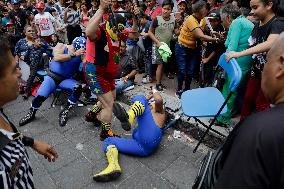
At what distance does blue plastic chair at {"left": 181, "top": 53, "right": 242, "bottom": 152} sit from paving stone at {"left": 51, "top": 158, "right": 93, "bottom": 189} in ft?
4.53

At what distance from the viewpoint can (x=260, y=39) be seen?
117 inches

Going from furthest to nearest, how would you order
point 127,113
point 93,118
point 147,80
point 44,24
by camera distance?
point 44,24 → point 147,80 → point 93,118 → point 127,113

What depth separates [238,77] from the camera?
2.79 m

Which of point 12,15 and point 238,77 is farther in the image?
point 12,15

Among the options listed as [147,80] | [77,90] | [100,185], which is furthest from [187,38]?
[100,185]

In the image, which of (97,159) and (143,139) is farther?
(97,159)

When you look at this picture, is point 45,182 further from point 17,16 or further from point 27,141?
point 17,16

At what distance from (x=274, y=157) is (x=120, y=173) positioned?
2.32 meters

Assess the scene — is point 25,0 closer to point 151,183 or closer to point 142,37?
point 142,37

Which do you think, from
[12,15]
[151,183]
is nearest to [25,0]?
[12,15]

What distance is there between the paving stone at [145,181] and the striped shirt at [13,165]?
1572 mm

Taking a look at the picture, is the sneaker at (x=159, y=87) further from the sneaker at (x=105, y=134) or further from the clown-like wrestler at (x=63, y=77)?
the sneaker at (x=105, y=134)

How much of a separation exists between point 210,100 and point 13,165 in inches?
103

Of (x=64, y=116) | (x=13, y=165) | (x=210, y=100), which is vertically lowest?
(x=64, y=116)
